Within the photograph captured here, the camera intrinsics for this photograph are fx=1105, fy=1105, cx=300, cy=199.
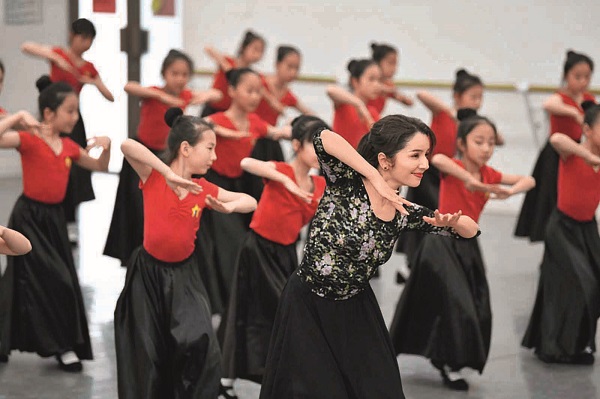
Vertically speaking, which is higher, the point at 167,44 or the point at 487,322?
the point at 167,44

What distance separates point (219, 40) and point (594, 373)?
6.81 meters

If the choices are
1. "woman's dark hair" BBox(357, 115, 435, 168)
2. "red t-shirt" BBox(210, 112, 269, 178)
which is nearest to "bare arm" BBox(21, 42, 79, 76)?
"red t-shirt" BBox(210, 112, 269, 178)

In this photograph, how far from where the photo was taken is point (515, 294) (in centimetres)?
702

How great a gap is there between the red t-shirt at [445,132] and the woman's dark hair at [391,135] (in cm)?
356

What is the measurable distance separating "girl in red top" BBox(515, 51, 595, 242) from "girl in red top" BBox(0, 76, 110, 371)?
304 centimetres

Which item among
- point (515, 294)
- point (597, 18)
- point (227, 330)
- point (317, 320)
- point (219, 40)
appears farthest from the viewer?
point (219, 40)

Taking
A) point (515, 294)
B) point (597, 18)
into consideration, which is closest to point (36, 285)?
point (515, 294)

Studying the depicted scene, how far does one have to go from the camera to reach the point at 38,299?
5168 mm

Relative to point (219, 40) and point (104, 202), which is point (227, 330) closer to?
point (104, 202)

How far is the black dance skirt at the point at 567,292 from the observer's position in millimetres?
5531

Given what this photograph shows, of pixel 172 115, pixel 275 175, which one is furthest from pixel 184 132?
pixel 275 175

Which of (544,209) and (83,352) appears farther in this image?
(544,209)

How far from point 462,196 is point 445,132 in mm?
2028

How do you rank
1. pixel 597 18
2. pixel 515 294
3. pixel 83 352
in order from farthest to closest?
1. pixel 597 18
2. pixel 515 294
3. pixel 83 352
